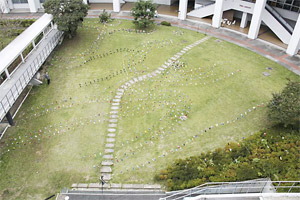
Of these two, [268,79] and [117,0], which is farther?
[117,0]

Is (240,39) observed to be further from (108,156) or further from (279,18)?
(108,156)

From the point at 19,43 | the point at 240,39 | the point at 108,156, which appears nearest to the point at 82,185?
the point at 108,156

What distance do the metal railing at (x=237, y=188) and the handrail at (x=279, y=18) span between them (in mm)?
19948

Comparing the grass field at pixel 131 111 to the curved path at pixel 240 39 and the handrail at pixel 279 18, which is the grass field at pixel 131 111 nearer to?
the curved path at pixel 240 39

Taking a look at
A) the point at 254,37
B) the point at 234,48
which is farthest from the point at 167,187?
the point at 254,37

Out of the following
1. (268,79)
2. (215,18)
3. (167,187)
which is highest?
(215,18)

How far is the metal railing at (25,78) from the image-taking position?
677 inches

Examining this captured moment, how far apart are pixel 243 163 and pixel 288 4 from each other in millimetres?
21809

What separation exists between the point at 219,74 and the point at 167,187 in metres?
12.7

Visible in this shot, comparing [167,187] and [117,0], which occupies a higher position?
[117,0]

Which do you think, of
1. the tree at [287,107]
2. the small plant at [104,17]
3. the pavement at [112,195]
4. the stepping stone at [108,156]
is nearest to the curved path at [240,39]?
the small plant at [104,17]

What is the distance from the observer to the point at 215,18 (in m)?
31.4

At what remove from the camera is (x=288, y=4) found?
93.3ft

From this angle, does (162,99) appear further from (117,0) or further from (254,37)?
(117,0)
